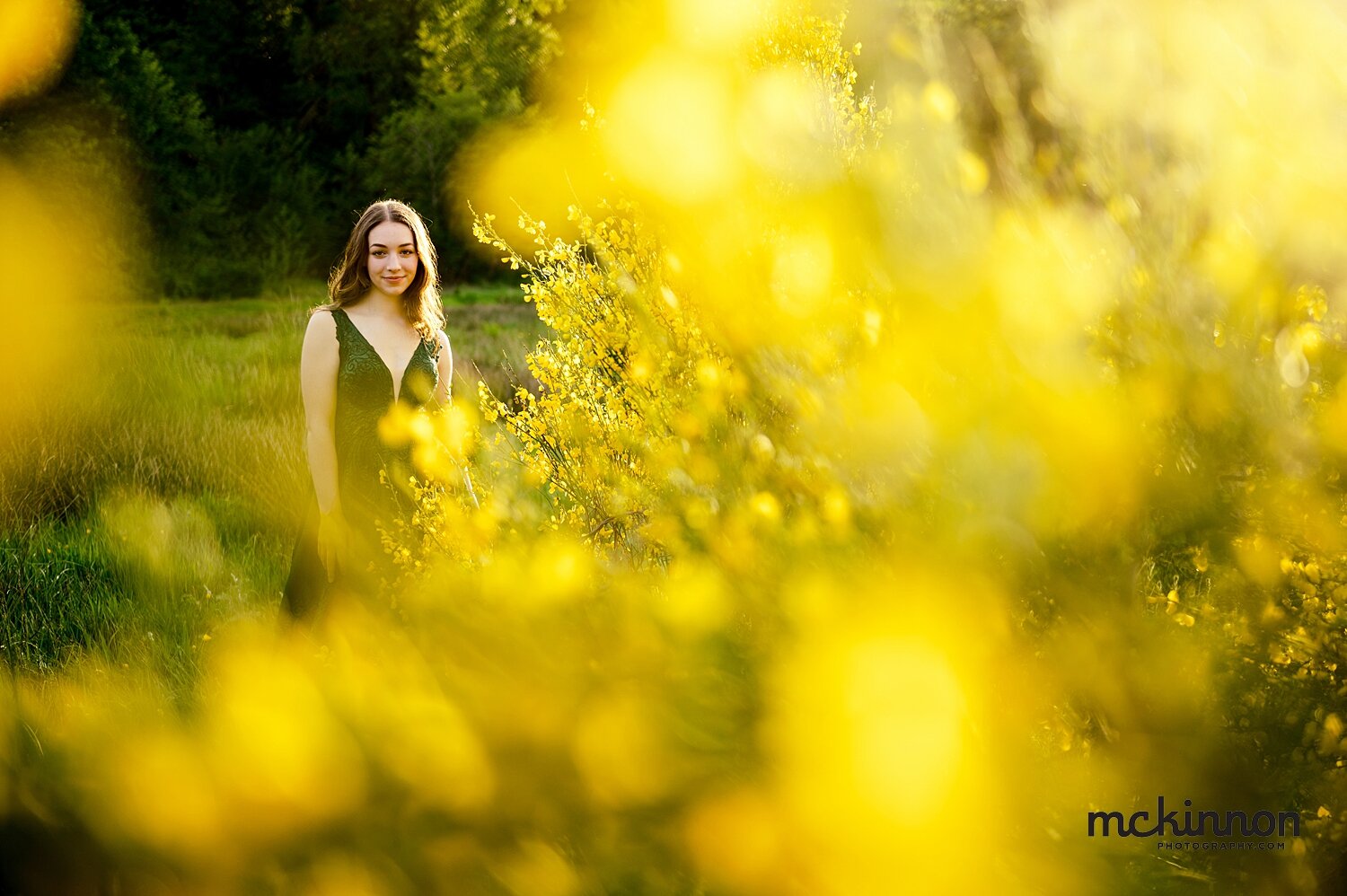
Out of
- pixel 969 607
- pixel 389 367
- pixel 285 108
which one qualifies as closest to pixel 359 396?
pixel 389 367

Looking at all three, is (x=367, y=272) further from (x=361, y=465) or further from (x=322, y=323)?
(x=361, y=465)

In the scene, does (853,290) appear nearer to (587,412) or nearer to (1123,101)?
(1123,101)

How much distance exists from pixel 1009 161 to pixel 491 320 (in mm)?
14629

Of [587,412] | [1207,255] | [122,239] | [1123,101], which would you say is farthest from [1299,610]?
[122,239]

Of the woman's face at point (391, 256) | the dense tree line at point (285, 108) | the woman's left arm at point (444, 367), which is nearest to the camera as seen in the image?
the woman's face at point (391, 256)

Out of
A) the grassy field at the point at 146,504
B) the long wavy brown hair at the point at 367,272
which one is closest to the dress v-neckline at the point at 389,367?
the long wavy brown hair at the point at 367,272

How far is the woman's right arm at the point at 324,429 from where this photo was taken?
3.36 m

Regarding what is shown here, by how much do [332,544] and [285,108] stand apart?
101 feet

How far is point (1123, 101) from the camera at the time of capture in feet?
4.76

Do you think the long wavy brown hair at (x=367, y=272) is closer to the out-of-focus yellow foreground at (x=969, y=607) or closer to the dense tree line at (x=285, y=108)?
the out-of-focus yellow foreground at (x=969, y=607)

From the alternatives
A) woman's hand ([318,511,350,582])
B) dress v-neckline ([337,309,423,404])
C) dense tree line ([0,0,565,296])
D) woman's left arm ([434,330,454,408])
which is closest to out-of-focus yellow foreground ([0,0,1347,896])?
woman's hand ([318,511,350,582])

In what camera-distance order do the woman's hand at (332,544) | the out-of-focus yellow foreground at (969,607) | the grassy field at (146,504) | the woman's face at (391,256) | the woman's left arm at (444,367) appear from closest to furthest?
1. the out-of-focus yellow foreground at (969,607)
2. the woman's hand at (332,544)
3. the woman's face at (391,256)
4. the woman's left arm at (444,367)
5. the grassy field at (146,504)

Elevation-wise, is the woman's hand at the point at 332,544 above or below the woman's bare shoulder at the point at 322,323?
below

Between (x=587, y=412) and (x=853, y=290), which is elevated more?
(x=853, y=290)
